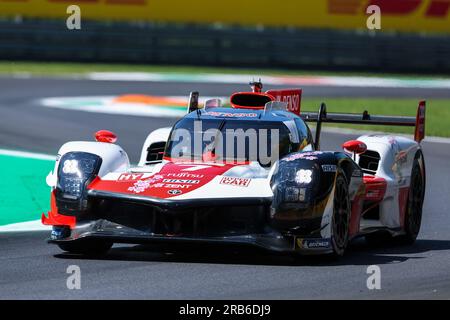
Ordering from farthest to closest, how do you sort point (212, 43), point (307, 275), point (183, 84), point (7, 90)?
point (212, 43) → point (183, 84) → point (7, 90) → point (307, 275)

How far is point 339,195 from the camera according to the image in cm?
975

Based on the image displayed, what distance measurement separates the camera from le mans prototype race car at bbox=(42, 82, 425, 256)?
9.25 metres

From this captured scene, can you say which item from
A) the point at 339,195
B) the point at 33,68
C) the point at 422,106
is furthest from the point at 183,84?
the point at 339,195

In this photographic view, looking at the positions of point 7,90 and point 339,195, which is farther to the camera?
point 7,90

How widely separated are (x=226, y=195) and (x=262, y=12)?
93.8ft

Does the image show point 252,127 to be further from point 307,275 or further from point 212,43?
point 212,43

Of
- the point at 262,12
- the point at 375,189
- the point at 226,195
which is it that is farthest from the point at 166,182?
the point at 262,12

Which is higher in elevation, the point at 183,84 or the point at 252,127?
the point at 252,127

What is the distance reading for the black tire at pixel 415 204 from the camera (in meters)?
11.0

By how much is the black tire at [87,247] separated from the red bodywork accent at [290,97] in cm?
242

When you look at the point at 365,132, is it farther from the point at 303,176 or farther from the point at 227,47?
the point at 227,47

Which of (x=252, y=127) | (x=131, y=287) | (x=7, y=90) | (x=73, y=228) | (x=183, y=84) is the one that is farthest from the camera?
(x=183, y=84)

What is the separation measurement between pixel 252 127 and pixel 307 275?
194cm

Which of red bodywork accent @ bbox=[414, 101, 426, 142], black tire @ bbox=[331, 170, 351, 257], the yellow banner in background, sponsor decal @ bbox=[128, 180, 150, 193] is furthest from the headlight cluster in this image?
the yellow banner in background
